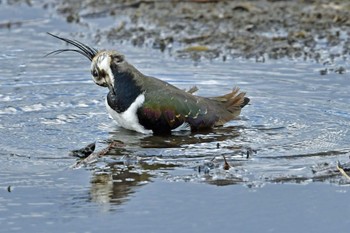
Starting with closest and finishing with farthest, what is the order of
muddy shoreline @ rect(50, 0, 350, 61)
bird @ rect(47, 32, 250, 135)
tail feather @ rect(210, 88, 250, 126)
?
bird @ rect(47, 32, 250, 135), tail feather @ rect(210, 88, 250, 126), muddy shoreline @ rect(50, 0, 350, 61)

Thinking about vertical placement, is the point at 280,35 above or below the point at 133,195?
above

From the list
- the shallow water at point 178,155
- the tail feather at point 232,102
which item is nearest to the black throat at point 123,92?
the shallow water at point 178,155

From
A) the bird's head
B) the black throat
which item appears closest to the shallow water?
the black throat

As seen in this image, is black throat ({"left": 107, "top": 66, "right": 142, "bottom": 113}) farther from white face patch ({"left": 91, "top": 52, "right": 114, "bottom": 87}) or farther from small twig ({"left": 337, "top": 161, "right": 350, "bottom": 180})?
small twig ({"left": 337, "top": 161, "right": 350, "bottom": 180})

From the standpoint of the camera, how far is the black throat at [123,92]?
8.23m

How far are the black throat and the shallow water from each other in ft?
0.79

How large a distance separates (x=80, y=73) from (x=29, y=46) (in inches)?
53.7

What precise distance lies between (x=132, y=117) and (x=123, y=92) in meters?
0.22

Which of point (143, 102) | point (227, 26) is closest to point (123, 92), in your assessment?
point (143, 102)

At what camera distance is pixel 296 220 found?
20.2 feet

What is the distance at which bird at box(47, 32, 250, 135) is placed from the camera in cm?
821

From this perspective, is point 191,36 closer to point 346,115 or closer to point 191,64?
point 191,64

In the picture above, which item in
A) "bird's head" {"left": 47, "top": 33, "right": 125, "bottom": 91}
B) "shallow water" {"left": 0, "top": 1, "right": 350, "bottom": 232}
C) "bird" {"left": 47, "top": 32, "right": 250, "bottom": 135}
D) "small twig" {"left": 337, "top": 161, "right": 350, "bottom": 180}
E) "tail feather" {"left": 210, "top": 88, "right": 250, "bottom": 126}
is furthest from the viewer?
"tail feather" {"left": 210, "top": 88, "right": 250, "bottom": 126}

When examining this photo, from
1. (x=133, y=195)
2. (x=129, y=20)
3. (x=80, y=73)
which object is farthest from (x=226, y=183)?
(x=129, y=20)
